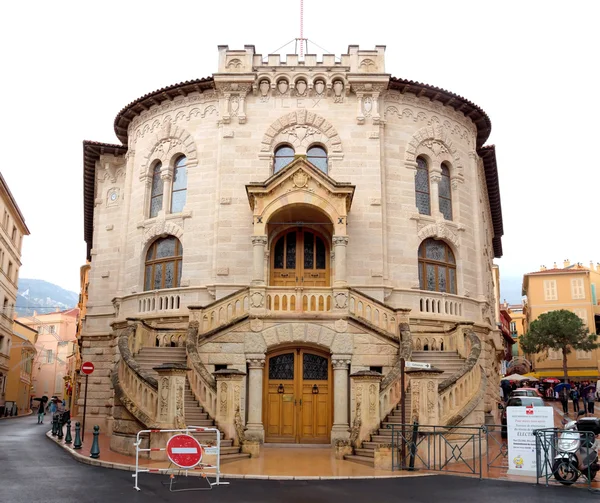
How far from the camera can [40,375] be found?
94438mm

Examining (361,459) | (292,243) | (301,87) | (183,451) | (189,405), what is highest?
(301,87)

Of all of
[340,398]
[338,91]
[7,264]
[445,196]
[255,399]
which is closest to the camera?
[255,399]

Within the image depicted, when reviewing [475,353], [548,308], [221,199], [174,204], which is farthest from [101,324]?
[548,308]

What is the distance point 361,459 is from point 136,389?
6.86 m

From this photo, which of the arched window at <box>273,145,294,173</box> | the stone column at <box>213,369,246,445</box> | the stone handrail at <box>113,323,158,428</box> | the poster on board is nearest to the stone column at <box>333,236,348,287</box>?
the arched window at <box>273,145,294,173</box>

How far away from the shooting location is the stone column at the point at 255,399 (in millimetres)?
19594

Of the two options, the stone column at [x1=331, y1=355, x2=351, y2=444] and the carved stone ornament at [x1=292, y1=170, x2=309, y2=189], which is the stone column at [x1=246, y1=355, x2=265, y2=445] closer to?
the stone column at [x1=331, y1=355, x2=351, y2=444]

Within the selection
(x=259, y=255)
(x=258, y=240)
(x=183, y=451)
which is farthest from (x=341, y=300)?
(x=183, y=451)

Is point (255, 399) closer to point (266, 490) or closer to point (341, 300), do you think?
point (341, 300)

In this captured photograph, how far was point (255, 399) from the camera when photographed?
20.0m

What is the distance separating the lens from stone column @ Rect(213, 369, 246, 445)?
17.9m

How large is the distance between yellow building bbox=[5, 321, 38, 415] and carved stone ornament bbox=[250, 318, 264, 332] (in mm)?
39487

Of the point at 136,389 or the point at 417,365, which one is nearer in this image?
the point at 417,365

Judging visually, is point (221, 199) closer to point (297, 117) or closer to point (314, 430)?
point (297, 117)
